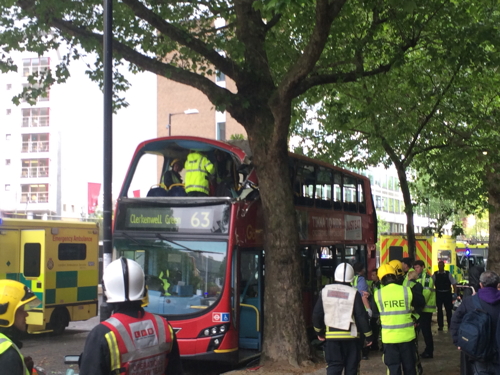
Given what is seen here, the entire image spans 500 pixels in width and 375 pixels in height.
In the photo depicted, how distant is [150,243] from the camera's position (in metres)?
11.3

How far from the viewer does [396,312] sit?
24.8 ft

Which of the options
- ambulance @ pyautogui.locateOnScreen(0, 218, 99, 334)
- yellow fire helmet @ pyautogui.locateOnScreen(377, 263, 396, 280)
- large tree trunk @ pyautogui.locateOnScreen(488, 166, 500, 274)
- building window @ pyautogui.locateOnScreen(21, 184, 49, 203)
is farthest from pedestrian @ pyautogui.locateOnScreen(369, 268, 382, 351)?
building window @ pyautogui.locateOnScreen(21, 184, 49, 203)

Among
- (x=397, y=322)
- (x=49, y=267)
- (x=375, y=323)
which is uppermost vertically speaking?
(x=49, y=267)

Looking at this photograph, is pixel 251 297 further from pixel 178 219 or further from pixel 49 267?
pixel 49 267

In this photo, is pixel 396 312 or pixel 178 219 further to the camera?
pixel 178 219

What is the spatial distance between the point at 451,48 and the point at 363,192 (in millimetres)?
5837

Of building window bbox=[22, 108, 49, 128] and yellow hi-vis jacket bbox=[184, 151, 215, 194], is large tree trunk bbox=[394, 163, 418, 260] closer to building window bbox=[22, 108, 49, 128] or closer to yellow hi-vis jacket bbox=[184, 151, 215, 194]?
yellow hi-vis jacket bbox=[184, 151, 215, 194]

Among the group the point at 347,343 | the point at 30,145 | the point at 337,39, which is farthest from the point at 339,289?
the point at 30,145

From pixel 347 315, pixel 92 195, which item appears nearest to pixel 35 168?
pixel 92 195

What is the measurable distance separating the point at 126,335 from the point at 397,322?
4.87m

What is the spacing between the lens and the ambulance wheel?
1588 cm

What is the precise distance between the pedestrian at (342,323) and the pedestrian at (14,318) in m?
4.40

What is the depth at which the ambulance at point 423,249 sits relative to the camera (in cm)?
2894

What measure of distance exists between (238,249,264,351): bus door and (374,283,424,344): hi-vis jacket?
4.00m
